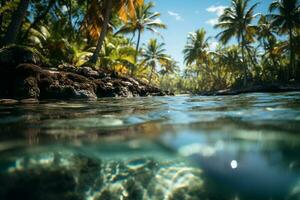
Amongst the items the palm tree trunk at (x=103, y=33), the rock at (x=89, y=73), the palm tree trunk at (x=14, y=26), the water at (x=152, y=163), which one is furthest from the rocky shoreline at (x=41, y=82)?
the water at (x=152, y=163)

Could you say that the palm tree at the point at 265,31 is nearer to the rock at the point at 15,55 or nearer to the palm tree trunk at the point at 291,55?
the palm tree trunk at the point at 291,55

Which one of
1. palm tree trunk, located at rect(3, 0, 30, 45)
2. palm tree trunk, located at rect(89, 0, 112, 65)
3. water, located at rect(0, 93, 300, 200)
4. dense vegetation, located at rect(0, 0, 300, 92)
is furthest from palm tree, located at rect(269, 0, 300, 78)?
water, located at rect(0, 93, 300, 200)

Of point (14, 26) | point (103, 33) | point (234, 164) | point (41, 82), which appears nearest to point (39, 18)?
point (103, 33)

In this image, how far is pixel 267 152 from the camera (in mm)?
2420

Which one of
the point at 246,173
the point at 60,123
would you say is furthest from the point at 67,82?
the point at 246,173

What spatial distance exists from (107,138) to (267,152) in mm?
1516

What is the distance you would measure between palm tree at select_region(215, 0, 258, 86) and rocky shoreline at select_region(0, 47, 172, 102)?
23674 millimetres

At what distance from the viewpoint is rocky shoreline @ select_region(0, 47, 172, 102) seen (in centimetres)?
898

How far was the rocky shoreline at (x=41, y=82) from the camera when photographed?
8.98 m

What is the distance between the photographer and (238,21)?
103ft

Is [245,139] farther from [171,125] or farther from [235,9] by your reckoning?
[235,9]

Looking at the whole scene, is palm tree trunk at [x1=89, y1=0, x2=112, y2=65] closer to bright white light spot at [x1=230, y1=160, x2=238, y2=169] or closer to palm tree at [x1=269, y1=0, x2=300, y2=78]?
bright white light spot at [x1=230, y1=160, x2=238, y2=169]

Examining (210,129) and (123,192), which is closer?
(123,192)

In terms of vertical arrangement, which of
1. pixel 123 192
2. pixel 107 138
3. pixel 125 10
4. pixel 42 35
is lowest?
pixel 123 192
